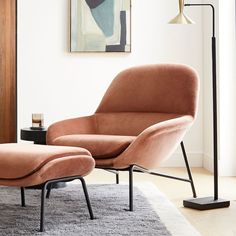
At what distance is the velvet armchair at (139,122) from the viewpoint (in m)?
2.92

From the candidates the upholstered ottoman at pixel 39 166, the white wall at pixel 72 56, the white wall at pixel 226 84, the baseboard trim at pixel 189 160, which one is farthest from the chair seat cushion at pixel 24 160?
the baseboard trim at pixel 189 160

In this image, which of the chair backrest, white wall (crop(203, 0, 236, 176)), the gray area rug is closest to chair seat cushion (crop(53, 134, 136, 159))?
the gray area rug

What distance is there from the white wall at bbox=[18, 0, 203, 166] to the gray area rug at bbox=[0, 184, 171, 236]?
166cm

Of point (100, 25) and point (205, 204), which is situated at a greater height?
point (100, 25)

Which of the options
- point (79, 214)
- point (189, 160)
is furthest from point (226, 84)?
point (79, 214)

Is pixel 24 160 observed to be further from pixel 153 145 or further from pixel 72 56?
pixel 72 56

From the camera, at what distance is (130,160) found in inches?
114

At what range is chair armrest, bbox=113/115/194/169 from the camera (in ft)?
9.47

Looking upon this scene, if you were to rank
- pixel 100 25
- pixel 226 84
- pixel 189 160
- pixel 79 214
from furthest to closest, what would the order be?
pixel 189 160, pixel 100 25, pixel 226 84, pixel 79 214

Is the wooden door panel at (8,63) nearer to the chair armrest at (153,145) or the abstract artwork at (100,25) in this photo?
the abstract artwork at (100,25)

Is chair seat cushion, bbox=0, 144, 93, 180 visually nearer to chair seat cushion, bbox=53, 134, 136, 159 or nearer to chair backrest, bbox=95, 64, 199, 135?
chair seat cushion, bbox=53, 134, 136, 159

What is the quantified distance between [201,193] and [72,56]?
2.10 meters

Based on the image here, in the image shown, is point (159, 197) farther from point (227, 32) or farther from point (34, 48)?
point (34, 48)

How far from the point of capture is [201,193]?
3627mm
